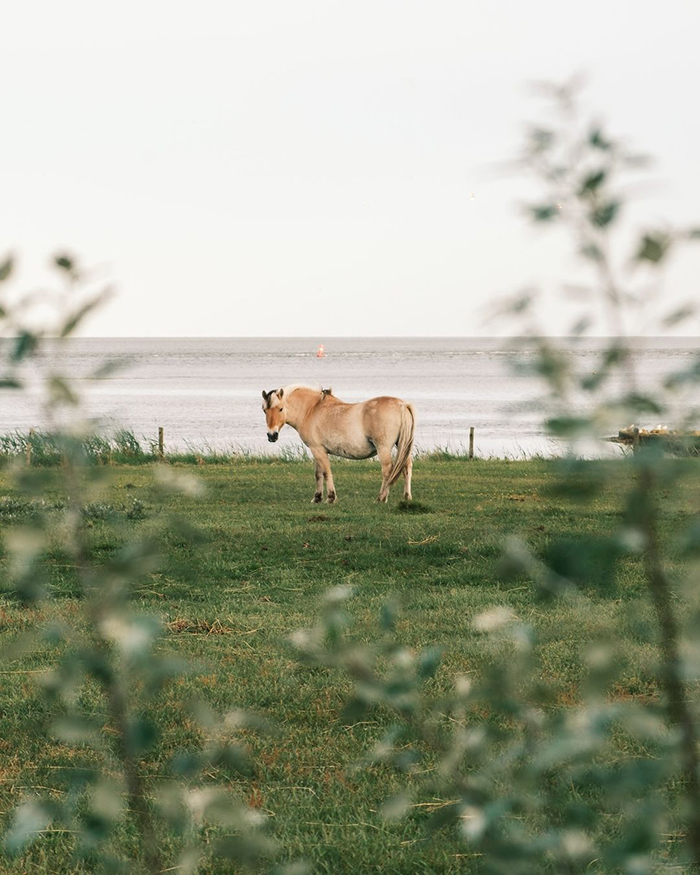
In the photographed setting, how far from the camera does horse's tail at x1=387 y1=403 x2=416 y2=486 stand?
1499 centimetres

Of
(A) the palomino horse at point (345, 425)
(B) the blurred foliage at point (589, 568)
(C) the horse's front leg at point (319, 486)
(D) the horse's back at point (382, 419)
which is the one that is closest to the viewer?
(B) the blurred foliage at point (589, 568)

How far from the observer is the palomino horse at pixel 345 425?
1549cm

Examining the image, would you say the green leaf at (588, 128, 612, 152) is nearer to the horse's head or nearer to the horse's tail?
the horse's tail

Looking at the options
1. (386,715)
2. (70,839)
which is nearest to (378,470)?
(386,715)

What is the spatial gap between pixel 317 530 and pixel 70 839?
798cm

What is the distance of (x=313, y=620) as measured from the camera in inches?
304

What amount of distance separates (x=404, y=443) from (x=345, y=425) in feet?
3.18

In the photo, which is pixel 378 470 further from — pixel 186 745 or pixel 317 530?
pixel 186 745

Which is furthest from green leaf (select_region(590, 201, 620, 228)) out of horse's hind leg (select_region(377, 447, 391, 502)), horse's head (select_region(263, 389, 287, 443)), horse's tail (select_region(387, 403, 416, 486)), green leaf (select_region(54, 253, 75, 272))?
horse's head (select_region(263, 389, 287, 443))

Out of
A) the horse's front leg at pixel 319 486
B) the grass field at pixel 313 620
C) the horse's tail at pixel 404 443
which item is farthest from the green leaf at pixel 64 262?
the horse's front leg at pixel 319 486

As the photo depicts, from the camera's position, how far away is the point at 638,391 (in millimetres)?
1565

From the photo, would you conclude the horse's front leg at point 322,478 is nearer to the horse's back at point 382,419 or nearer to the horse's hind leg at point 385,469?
the horse's hind leg at point 385,469

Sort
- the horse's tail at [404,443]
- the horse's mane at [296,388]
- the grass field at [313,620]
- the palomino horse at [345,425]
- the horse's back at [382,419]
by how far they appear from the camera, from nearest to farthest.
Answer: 1. the grass field at [313,620]
2. the horse's tail at [404,443]
3. the palomino horse at [345,425]
4. the horse's back at [382,419]
5. the horse's mane at [296,388]

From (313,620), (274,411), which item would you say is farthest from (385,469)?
(313,620)
